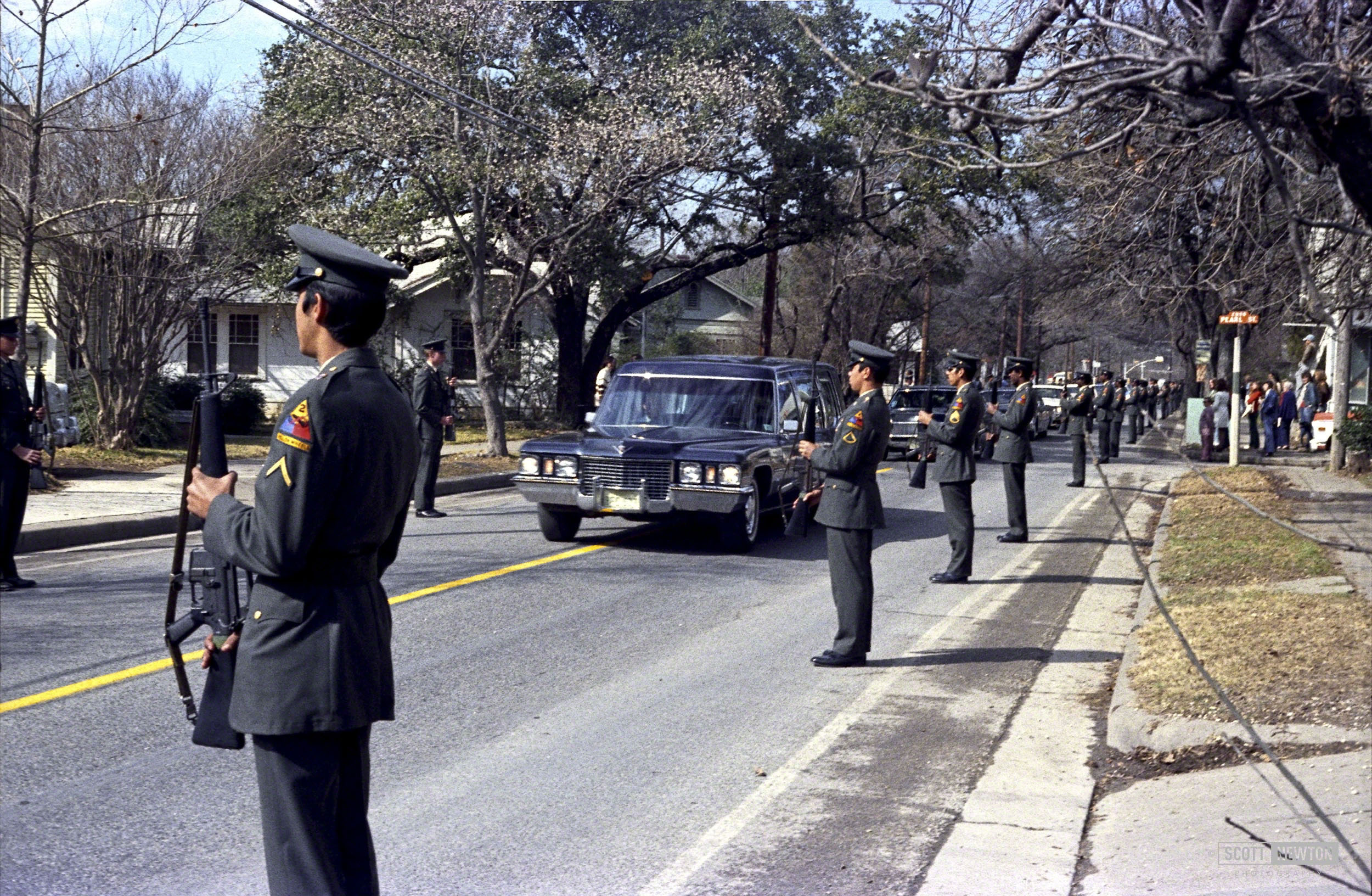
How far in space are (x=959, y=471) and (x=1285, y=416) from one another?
76.0ft

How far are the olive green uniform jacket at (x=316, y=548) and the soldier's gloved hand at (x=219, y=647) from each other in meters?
0.05

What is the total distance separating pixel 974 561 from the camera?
13.0 metres

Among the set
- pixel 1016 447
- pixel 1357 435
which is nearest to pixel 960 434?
pixel 1016 447

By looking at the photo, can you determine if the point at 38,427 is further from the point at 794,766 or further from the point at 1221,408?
the point at 1221,408

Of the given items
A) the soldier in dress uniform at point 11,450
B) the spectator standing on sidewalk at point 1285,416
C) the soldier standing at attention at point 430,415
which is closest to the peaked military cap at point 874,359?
the soldier in dress uniform at point 11,450

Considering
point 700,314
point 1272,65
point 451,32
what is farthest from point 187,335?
point 700,314

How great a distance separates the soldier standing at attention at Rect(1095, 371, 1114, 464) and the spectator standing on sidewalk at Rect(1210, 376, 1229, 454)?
6.96ft

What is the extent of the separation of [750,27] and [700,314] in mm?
37022

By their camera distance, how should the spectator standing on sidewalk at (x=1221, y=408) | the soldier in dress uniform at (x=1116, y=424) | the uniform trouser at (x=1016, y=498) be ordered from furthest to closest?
the soldier in dress uniform at (x=1116, y=424), the spectator standing on sidewalk at (x=1221, y=408), the uniform trouser at (x=1016, y=498)

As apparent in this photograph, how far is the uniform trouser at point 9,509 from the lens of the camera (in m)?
9.71

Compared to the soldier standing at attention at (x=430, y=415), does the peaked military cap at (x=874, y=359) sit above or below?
above

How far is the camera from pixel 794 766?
6.17 m

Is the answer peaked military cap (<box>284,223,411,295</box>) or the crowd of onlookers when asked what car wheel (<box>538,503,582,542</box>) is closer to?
peaked military cap (<box>284,223,411,295</box>)

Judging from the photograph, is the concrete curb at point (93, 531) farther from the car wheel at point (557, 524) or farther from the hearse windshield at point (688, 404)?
the hearse windshield at point (688, 404)
